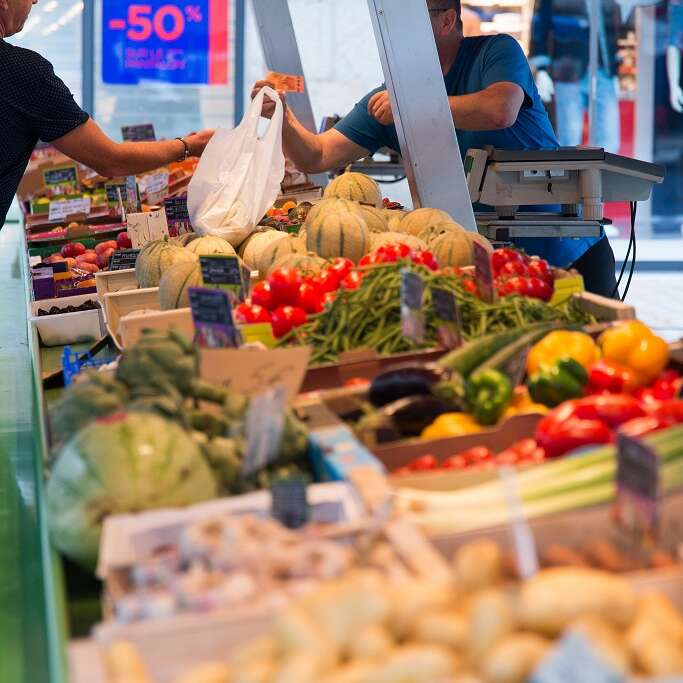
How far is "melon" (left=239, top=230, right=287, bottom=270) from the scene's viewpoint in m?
3.52

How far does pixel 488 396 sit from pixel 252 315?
877mm

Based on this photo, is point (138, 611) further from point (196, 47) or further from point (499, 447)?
point (196, 47)

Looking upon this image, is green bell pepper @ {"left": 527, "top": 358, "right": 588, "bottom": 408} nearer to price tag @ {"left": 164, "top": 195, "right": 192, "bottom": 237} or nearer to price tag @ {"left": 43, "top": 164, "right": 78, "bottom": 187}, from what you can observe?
price tag @ {"left": 164, "top": 195, "right": 192, "bottom": 237}

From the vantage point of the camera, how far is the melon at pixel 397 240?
127 inches

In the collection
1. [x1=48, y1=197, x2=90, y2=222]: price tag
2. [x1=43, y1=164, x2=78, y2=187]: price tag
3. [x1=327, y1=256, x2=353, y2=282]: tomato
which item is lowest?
[x1=48, y1=197, x2=90, y2=222]: price tag

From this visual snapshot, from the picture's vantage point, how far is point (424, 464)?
1.82 m

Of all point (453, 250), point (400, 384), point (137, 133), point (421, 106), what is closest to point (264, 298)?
point (453, 250)

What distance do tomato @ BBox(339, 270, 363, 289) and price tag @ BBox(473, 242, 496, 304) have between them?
31 centimetres

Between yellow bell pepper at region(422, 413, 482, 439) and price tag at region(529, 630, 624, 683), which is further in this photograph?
yellow bell pepper at region(422, 413, 482, 439)

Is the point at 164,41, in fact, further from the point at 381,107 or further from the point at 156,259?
the point at 156,259

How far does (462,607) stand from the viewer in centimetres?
121

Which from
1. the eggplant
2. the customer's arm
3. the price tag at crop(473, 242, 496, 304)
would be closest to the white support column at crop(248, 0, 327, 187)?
the customer's arm

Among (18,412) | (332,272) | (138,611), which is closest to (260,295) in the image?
(332,272)

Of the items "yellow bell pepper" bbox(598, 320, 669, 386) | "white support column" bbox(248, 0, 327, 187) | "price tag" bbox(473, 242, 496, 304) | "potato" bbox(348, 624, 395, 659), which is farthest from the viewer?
"white support column" bbox(248, 0, 327, 187)
